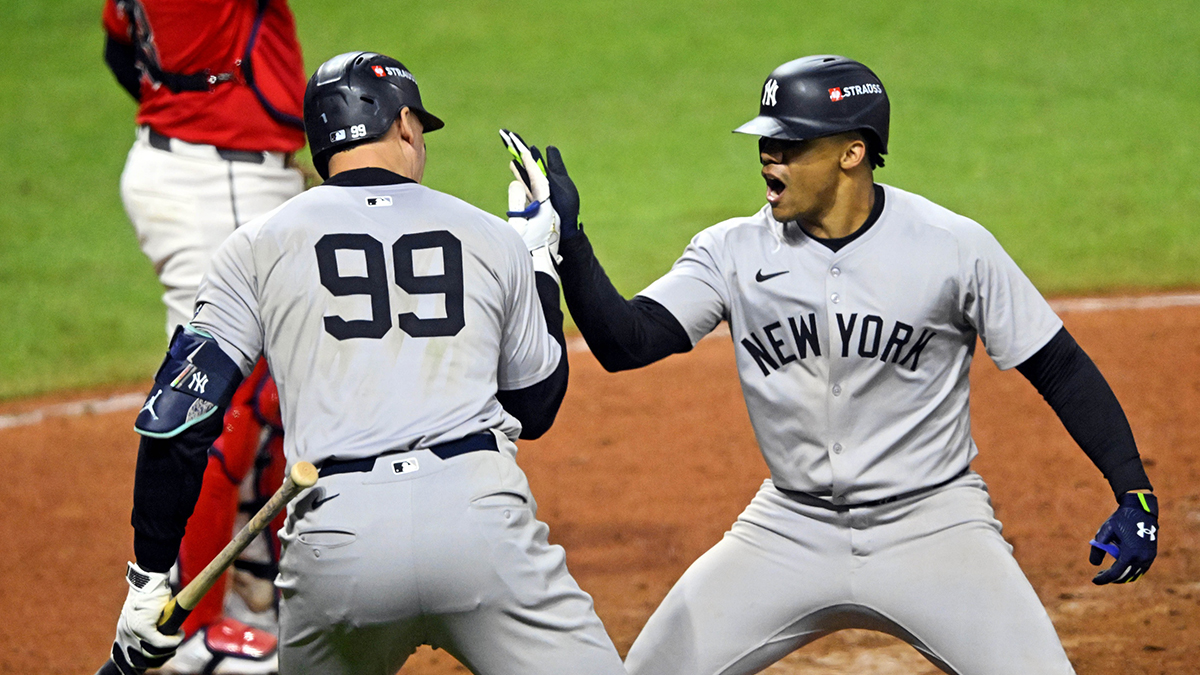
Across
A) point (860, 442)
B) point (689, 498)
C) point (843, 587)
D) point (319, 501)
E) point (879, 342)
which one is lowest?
point (689, 498)

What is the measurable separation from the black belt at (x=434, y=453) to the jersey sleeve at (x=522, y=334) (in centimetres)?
25

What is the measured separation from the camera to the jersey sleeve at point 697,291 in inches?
139

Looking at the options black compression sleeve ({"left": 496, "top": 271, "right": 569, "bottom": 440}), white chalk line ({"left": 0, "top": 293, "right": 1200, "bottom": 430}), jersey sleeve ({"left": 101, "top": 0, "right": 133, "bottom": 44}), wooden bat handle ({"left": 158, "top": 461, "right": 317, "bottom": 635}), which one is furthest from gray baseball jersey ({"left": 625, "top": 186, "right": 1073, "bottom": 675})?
white chalk line ({"left": 0, "top": 293, "right": 1200, "bottom": 430})

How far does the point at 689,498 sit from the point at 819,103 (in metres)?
2.58

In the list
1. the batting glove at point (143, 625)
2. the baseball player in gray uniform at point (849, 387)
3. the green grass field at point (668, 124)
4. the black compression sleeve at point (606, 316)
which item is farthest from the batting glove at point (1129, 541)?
the green grass field at point (668, 124)

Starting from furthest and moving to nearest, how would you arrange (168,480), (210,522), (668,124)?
(668,124)
(210,522)
(168,480)

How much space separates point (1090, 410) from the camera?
10.9 feet

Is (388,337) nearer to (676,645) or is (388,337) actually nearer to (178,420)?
(178,420)

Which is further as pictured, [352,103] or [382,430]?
[352,103]

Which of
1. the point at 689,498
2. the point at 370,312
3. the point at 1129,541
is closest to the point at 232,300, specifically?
the point at 370,312

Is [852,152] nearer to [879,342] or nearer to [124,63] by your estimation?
[879,342]

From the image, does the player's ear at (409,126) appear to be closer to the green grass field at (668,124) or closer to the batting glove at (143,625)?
the batting glove at (143,625)

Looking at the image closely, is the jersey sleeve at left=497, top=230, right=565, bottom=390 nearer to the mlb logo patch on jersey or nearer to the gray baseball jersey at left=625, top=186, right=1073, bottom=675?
the mlb logo patch on jersey

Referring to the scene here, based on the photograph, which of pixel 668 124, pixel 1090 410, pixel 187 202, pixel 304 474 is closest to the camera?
pixel 304 474
